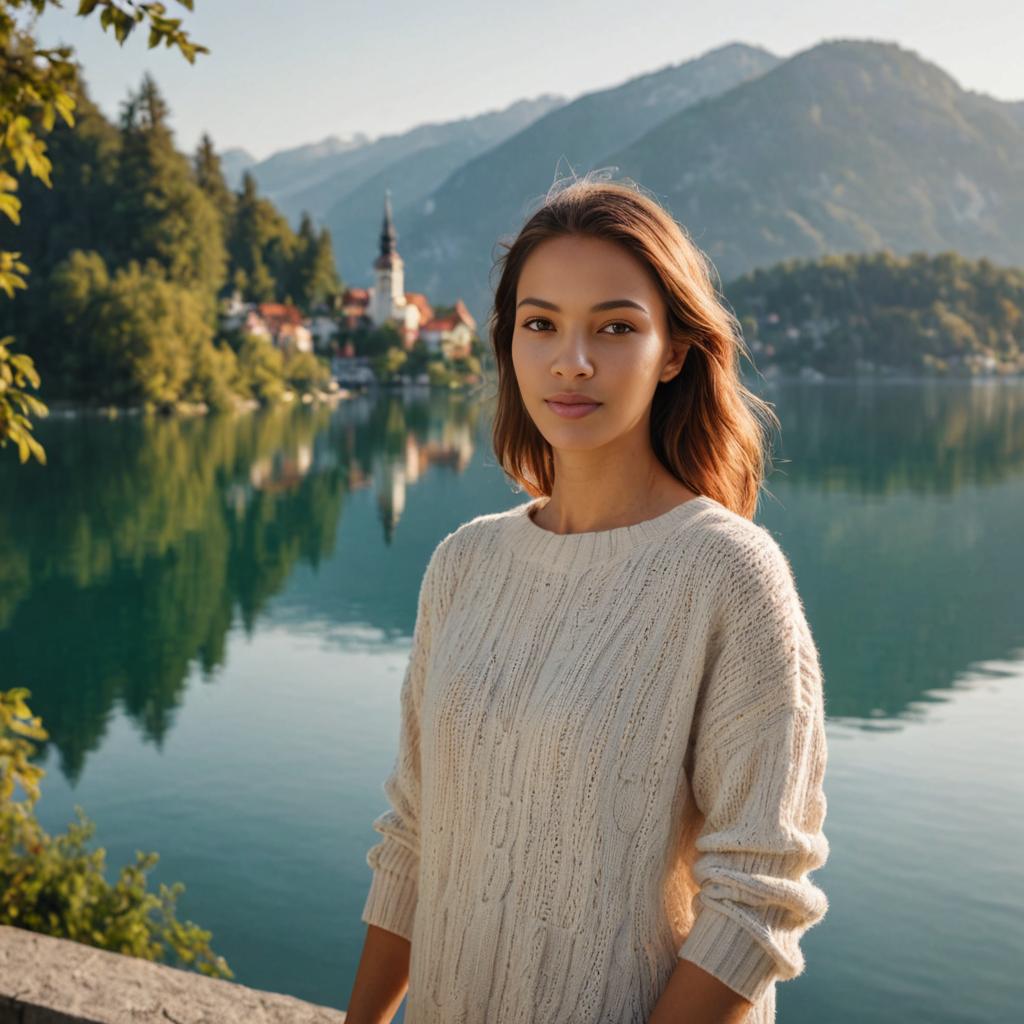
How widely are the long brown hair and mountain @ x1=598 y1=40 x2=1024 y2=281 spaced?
121 m

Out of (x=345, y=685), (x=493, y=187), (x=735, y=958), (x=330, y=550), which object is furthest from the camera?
(x=493, y=187)

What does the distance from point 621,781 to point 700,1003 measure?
0.21 meters

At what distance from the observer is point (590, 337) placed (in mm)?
1330

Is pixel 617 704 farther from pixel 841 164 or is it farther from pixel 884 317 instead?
pixel 841 164

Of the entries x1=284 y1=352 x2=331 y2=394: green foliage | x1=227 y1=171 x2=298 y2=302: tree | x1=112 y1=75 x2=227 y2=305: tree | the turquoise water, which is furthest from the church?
the turquoise water

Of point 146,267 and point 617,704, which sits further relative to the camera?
point 146,267

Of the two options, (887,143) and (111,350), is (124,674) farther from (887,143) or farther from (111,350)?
(887,143)

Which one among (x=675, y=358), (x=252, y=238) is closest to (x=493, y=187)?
(x=252, y=238)

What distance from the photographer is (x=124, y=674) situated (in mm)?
11484

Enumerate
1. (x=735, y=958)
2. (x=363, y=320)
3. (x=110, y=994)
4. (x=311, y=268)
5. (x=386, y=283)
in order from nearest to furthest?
(x=735, y=958) → (x=110, y=994) → (x=311, y=268) → (x=363, y=320) → (x=386, y=283)

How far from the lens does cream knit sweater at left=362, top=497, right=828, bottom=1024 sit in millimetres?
1191

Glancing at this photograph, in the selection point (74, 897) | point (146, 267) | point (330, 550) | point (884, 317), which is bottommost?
point (330, 550)

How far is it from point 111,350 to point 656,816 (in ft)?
131

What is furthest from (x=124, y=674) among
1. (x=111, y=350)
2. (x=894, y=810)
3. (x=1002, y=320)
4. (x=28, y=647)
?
(x=1002, y=320)
